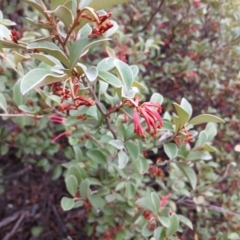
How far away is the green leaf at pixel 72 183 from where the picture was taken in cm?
105

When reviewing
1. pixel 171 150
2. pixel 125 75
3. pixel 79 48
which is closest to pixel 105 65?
pixel 125 75

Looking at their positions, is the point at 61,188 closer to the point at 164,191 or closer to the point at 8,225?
the point at 8,225

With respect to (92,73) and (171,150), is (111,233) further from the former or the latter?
(92,73)

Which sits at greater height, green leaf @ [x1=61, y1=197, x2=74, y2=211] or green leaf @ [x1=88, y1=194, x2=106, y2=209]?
green leaf @ [x1=61, y1=197, x2=74, y2=211]

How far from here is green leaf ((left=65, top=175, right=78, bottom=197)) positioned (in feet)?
3.45

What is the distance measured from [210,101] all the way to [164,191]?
754mm

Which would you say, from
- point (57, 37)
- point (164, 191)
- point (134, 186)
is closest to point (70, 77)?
point (57, 37)

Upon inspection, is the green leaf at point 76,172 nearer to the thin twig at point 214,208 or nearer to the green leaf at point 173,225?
the green leaf at point 173,225

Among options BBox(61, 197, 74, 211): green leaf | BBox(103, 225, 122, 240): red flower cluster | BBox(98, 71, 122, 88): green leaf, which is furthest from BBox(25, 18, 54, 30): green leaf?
BBox(103, 225, 122, 240): red flower cluster

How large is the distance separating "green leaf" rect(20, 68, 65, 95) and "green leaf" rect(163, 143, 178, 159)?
0.41 m

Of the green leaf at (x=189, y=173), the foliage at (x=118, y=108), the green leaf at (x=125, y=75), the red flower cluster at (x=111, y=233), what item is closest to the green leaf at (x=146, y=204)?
the foliage at (x=118, y=108)

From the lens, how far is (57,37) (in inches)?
25.1

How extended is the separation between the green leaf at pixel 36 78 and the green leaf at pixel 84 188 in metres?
0.49

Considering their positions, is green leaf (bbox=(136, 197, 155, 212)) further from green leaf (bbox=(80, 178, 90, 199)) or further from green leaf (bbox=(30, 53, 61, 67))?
green leaf (bbox=(30, 53, 61, 67))
